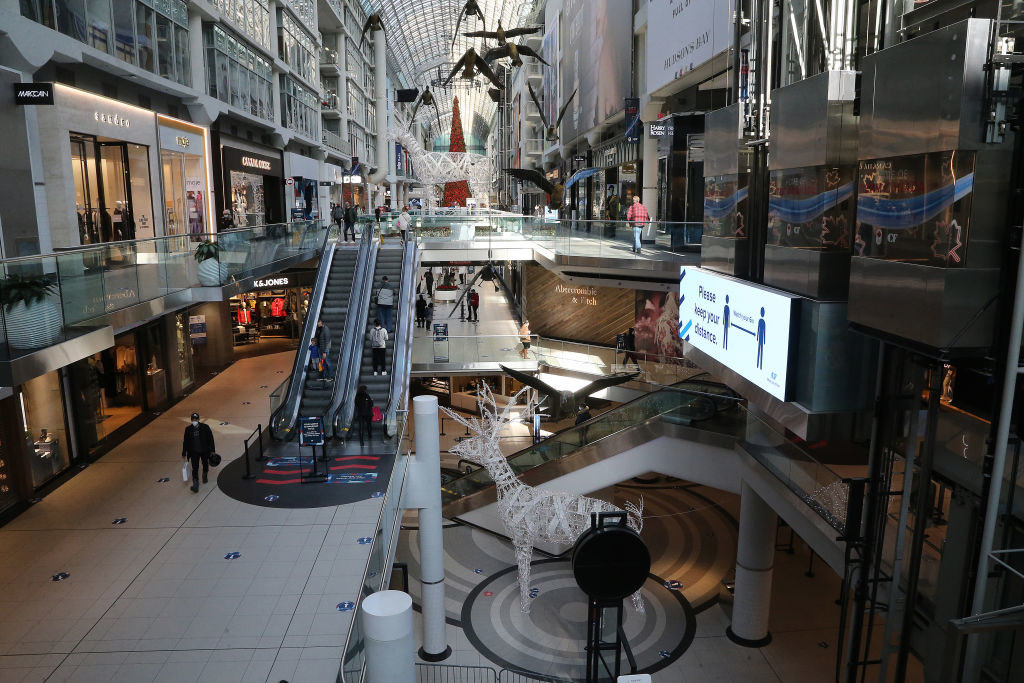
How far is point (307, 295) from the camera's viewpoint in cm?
2747

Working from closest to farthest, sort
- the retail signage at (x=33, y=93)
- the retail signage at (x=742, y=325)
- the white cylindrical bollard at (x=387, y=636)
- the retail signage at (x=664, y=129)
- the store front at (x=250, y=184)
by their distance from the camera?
the white cylindrical bollard at (x=387, y=636) < the retail signage at (x=742, y=325) < the retail signage at (x=33, y=93) < the retail signage at (x=664, y=129) < the store front at (x=250, y=184)

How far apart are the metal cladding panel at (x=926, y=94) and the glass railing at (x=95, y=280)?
8385 millimetres

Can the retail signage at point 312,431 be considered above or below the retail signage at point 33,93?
below

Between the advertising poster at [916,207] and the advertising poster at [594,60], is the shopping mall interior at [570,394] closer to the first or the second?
the advertising poster at [916,207]

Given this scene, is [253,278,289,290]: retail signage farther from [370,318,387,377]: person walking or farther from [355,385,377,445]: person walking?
[355,385,377,445]: person walking

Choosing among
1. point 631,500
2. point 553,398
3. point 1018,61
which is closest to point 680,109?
point 553,398

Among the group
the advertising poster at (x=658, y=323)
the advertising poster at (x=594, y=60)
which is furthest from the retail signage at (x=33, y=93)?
the advertising poster at (x=594, y=60)

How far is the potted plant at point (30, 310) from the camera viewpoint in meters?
7.39

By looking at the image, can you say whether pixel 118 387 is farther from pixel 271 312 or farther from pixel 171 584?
pixel 271 312

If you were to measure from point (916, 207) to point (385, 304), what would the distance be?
11250mm

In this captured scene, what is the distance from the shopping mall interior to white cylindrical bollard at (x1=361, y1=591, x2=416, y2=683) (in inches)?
1.2

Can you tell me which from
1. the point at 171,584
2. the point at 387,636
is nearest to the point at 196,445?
the point at 171,584

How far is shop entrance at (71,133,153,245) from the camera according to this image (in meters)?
15.0

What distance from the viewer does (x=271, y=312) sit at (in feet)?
86.8
